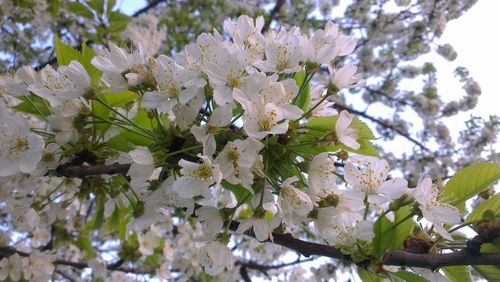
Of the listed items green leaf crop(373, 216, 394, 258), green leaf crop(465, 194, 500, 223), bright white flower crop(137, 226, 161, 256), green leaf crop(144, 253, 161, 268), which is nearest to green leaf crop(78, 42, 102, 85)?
green leaf crop(373, 216, 394, 258)

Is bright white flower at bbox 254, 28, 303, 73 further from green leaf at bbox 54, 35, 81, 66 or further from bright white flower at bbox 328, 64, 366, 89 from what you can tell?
green leaf at bbox 54, 35, 81, 66

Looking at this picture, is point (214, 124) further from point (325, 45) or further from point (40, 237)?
point (40, 237)

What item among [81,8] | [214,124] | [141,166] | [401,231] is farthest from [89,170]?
[81,8]

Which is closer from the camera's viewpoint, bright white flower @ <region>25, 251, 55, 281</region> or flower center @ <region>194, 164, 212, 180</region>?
flower center @ <region>194, 164, 212, 180</region>

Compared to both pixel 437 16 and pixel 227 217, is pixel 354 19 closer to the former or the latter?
pixel 437 16

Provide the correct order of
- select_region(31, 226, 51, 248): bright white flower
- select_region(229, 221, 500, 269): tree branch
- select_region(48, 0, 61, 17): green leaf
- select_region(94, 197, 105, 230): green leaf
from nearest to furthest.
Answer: select_region(229, 221, 500, 269): tree branch → select_region(94, 197, 105, 230): green leaf → select_region(31, 226, 51, 248): bright white flower → select_region(48, 0, 61, 17): green leaf

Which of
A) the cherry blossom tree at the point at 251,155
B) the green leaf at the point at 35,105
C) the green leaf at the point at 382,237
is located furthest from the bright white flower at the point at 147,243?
the green leaf at the point at 382,237

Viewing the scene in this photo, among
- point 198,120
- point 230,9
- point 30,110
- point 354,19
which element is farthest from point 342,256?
point 354,19
